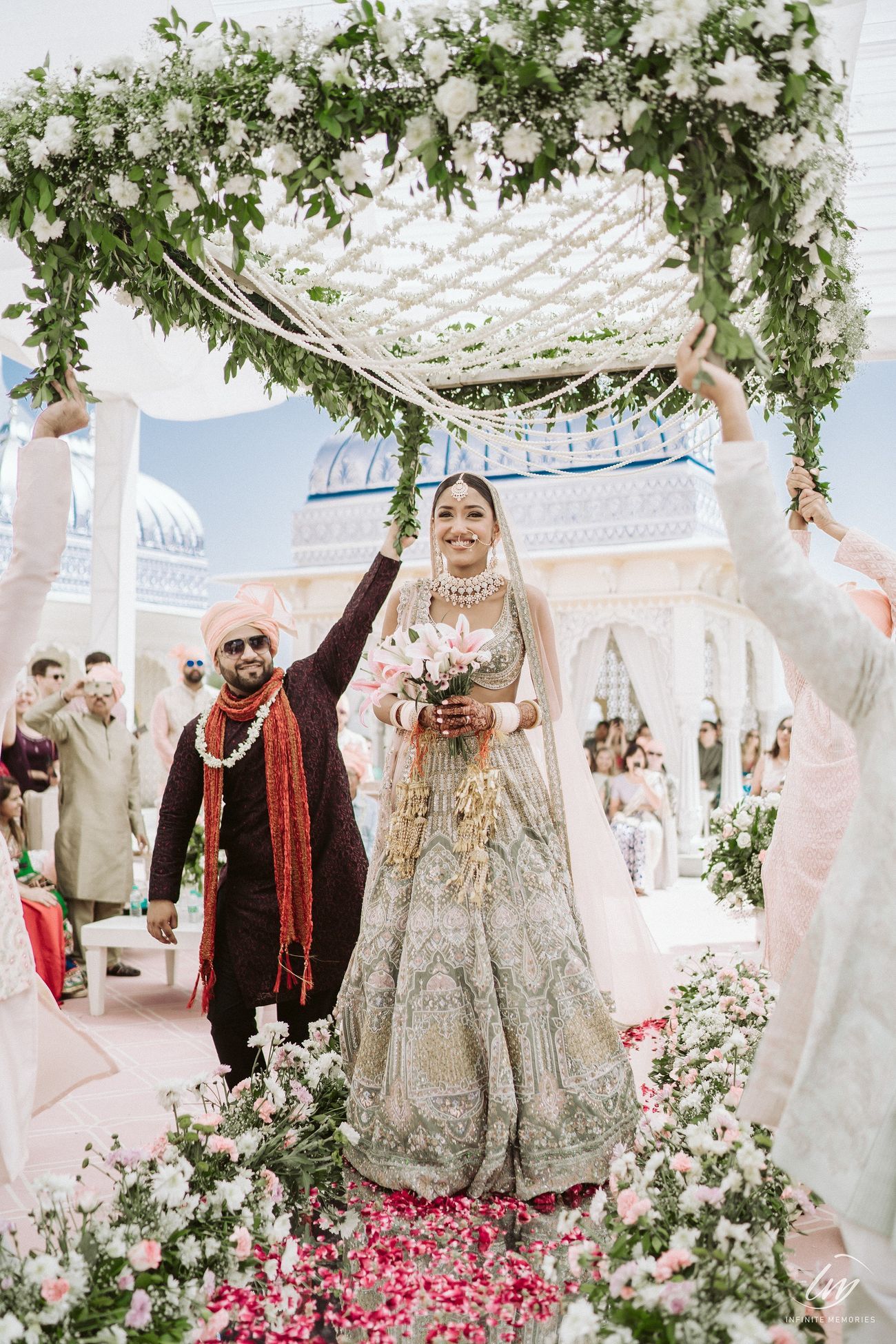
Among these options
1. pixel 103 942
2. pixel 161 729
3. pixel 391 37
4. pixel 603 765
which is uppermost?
pixel 391 37

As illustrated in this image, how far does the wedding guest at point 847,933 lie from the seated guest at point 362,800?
464 centimetres

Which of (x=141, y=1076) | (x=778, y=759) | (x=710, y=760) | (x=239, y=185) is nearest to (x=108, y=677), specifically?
(x=141, y=1076)

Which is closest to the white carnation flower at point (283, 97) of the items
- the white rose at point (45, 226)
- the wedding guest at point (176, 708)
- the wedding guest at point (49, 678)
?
the white rose at point (45, 226)

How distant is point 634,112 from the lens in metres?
2.22

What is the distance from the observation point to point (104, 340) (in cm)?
689

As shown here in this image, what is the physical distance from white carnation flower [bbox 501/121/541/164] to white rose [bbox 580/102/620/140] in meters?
0.10

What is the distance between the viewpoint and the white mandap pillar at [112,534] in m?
8.66

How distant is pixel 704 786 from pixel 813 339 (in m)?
11.2

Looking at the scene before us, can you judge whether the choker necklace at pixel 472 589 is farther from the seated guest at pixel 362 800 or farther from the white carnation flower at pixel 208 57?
the seated guest at pixel 362 800

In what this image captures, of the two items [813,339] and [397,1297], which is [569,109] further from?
[397,1297]

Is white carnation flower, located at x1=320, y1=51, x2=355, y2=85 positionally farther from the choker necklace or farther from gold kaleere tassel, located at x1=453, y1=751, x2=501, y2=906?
gold kaleere tassel, located at x1=453, y1=751, x2=501, y2=906

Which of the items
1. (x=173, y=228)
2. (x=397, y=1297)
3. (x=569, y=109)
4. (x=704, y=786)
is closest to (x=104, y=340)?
(x=173, y=228)

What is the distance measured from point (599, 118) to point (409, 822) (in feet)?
6.73

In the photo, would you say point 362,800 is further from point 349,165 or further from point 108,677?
point 349,165
